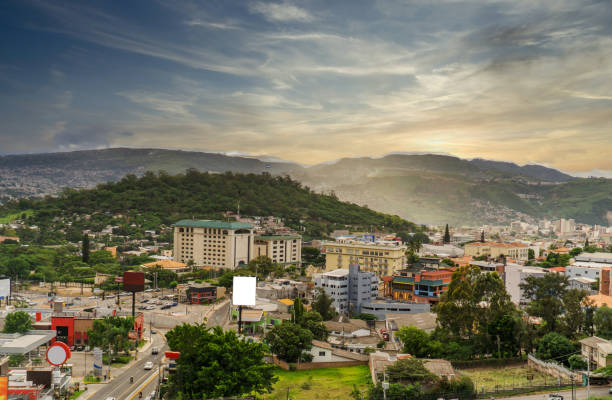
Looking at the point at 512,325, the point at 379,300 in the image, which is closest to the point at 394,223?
the point at 379,300

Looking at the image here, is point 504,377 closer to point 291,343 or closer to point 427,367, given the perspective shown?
point 427,367

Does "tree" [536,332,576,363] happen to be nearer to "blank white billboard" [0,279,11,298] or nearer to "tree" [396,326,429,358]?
"tree" [396,326,429,358]

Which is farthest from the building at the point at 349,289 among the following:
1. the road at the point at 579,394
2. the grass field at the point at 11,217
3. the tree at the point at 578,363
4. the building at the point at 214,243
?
the grass field at the point at 11,217

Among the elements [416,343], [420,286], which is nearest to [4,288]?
[416,343]

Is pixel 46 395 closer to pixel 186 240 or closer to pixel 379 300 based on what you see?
pixel 379 300

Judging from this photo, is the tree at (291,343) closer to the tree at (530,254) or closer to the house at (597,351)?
the house at (597,351)

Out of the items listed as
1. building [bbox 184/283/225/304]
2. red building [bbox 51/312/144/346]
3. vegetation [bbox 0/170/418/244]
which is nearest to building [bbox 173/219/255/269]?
vegetation [bbox 0/170/418/244]
